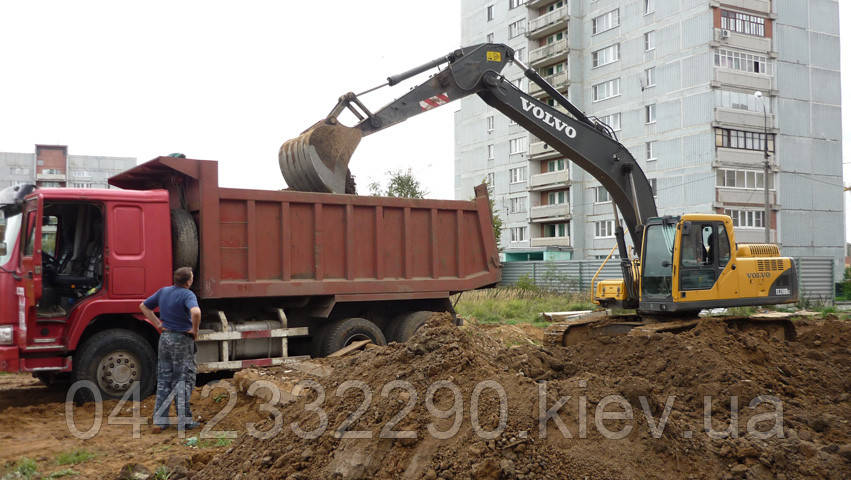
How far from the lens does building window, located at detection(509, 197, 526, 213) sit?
47094mm

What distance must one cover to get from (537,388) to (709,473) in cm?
129

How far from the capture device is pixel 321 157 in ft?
33.0

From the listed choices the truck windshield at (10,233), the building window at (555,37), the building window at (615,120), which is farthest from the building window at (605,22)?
the truck windshield at (10,233)

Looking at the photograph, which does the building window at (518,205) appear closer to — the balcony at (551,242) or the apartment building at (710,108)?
the apartment building at (710,108)

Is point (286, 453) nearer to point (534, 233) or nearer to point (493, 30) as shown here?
point (534, 233)

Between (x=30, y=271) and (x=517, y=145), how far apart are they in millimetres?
41191

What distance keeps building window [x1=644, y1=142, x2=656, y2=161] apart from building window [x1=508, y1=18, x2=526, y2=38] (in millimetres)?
13185

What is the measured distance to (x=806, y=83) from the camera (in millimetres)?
37594

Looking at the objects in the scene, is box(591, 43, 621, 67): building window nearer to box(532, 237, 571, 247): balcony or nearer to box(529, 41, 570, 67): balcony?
box(529, 41, 570, 67): balcony

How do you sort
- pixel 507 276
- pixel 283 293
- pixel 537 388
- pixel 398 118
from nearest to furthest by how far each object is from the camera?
pixel 537 388
pixel 283 293
pixel 398 118
pixel 507 276

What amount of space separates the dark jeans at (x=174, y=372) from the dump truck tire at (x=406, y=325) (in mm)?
3680

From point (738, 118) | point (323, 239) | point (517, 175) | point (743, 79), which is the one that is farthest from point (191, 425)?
point (517, 175)

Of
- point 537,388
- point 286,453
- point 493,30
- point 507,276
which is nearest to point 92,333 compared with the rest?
point 286,453

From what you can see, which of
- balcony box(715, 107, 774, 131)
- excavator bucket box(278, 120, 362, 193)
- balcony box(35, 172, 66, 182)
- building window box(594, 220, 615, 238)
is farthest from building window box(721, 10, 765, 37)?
balcony box(35, 172, 66, 182)
